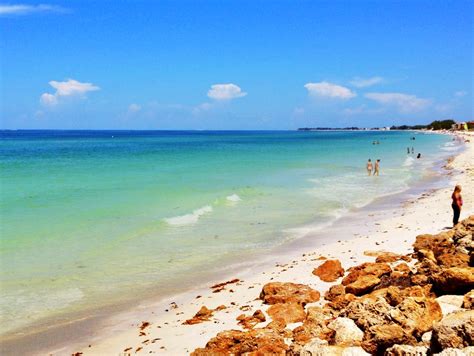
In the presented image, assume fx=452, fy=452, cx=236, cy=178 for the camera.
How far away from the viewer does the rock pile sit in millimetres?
5594

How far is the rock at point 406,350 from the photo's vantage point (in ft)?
17.8

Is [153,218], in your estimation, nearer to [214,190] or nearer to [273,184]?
[214,190]

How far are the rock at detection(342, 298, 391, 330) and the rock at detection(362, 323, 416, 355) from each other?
344mm

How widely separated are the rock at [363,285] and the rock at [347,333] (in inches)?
90.1

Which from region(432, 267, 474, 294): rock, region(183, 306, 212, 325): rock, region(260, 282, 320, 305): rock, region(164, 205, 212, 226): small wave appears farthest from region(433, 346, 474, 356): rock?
region(164, 205, 212, 226): small wave

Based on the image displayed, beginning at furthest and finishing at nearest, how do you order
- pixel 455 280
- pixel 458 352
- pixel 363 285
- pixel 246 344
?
pixel 363 285 → pixel 455 280 → pixel 246 344 → pixel 458 352

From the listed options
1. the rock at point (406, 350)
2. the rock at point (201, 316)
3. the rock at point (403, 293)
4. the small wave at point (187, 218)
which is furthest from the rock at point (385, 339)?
the small wave at point (187, 218)

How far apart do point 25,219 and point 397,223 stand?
16605 mm

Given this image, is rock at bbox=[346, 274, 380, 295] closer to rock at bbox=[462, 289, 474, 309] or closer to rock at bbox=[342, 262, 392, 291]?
rock at bbox=[342, 262, 392, 291]

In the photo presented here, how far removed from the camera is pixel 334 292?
963cm

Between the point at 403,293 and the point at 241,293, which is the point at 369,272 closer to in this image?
the point at 403,293

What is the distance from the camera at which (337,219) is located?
2047 cm

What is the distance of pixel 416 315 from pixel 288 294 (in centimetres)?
369

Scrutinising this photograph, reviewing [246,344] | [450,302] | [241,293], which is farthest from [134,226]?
[450,302]
